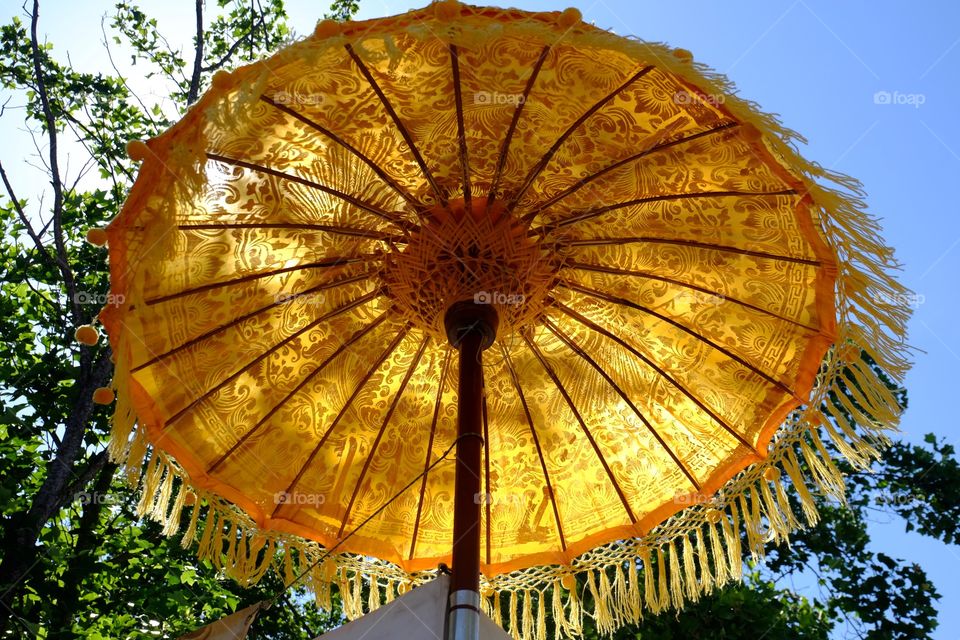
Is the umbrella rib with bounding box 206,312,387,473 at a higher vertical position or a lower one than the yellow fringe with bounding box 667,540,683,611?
higher

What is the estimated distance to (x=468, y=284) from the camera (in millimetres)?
2750

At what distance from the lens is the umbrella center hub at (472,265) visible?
2766mm

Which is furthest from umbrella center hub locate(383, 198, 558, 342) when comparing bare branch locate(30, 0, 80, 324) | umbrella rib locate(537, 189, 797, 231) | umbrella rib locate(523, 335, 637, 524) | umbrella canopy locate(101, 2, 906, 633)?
bare branch locate(30, 0, 80, 324)

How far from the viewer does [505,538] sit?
337cm

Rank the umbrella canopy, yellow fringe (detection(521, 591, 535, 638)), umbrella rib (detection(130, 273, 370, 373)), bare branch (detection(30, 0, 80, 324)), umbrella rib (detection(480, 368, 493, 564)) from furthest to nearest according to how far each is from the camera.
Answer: bare branch (detection(30, 0, 80, 324)), yellow fringe (detection(521, 591, 535, 638)), umbrella rib (detection(480, 368, 493, 564)), umbrella rib (detection(130, 273, 370, 373)), the umbrella canopy

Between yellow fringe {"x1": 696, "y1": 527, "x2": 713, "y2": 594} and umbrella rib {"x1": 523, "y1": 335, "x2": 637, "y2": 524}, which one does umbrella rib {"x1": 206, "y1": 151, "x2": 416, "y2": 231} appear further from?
yellow fringe {"x1": 696, "y1": 527, "x2": 713, "y2": 594}

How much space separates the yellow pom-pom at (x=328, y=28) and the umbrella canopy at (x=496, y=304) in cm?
2

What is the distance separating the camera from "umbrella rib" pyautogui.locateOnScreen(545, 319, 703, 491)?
3.20 meters

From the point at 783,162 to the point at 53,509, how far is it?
180 inches

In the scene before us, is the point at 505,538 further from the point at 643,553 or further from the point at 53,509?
the point at 53,509

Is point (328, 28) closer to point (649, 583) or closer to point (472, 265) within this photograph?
point (472, 265)

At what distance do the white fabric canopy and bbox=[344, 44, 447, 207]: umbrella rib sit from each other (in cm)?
133

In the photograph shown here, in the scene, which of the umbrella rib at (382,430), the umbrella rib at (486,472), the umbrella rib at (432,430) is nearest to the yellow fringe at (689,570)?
the umbrella rib at (486,472)

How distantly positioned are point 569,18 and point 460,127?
0.55m
